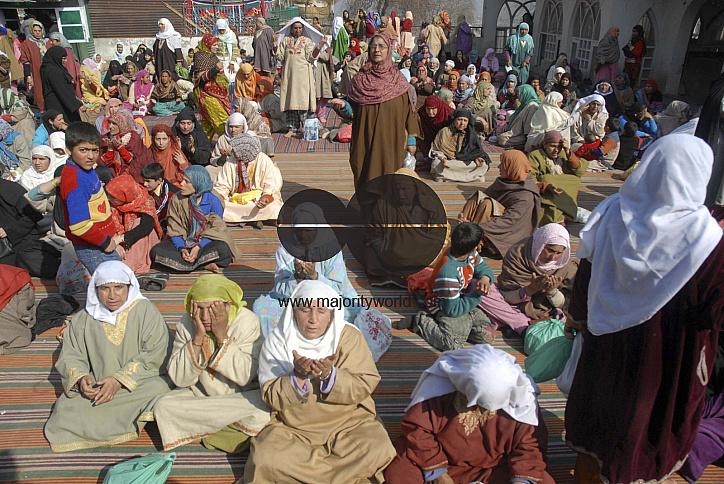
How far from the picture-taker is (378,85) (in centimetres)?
422

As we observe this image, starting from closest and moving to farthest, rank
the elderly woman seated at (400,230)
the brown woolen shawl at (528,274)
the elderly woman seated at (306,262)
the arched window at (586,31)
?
the elderly woman seated at (306,262) < the brown woolen shawl at (528,274) < the elderly woman seated at (400,230) < the arched window at (586,31)

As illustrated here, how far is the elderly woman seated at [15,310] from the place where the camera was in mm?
3047

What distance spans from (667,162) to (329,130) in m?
6.94

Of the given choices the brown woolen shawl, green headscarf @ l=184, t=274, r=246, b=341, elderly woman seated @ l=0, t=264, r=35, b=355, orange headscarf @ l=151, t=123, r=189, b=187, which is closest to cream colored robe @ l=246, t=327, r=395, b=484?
green headscarf @ l=184, t=274, r=246, b=341

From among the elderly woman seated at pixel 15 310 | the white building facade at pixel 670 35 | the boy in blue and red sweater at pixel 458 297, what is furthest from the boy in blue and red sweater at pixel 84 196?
the white building facade at pixel 670 35

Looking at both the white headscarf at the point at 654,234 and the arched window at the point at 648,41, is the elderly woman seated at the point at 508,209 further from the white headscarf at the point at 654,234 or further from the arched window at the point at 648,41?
the arched window at the point at 648,41

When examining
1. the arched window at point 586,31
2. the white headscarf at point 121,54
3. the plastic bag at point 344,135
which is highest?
the arched window at point 586,31

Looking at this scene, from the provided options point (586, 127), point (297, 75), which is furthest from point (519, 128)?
point (297, 75)

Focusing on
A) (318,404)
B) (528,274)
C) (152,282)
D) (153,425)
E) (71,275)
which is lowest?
(153,425)

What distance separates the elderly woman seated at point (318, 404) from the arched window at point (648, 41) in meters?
11.0

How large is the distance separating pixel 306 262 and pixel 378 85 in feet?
6.57

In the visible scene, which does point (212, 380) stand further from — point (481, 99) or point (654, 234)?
point (481, 99)

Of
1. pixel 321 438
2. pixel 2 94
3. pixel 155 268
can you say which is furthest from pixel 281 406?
pixel 2 94

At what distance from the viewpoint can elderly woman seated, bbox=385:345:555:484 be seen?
1974 mm
